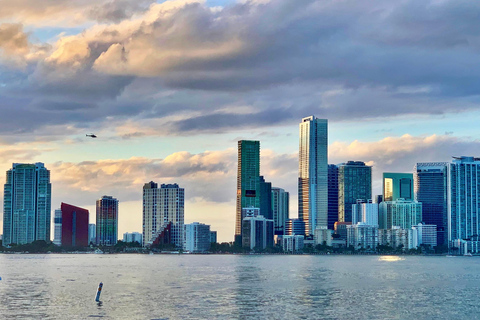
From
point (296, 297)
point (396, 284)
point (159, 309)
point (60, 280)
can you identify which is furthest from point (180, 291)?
point (396, 284)

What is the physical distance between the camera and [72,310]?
119 m

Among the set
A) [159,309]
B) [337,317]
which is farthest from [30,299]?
[337,317]

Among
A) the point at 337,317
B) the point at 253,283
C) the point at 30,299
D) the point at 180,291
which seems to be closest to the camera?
the point at 337,317

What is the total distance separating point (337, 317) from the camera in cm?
11506

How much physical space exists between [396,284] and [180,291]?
58223 millimetres

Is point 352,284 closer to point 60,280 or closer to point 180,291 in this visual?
point 180,291

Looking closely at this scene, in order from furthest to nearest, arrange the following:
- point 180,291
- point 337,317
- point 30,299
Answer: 1. point 180,291
2. point 30,299
3. point 337,317

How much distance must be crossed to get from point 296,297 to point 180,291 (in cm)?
2406

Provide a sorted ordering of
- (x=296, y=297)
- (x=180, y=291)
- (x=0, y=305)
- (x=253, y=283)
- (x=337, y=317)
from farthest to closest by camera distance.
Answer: (x=253, y=283) → (x=180, y=291) → (x=296, y=297) → (x=0, y=305) → (x=337, y=317)

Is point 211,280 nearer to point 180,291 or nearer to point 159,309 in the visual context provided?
point 180,291

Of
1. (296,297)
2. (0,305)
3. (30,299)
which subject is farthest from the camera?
(296,297)

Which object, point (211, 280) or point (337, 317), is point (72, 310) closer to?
point (337, 317)

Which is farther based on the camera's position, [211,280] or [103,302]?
[211,280]

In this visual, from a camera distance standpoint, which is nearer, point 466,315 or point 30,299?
point 466,315
